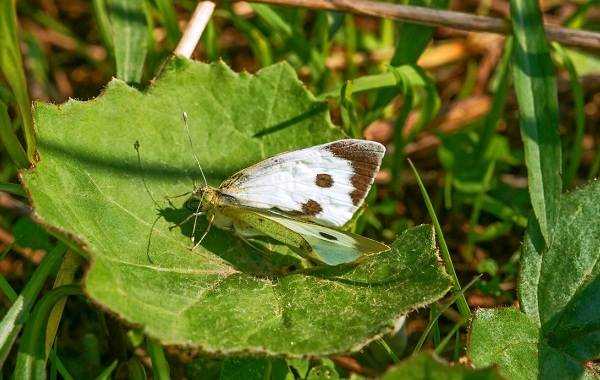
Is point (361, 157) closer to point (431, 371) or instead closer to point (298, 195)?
point (298, 195)

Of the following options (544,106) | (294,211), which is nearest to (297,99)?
(294,211)

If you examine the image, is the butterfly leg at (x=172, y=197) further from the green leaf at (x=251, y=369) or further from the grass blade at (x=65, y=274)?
the green leaf at (x=251, y=369)

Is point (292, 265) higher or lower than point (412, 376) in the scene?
lower

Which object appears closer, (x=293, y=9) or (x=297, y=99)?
(x=297, y=99)

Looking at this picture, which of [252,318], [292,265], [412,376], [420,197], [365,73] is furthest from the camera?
[365,73]

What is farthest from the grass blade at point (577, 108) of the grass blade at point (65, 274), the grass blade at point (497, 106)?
the grass blade at point (65, 274)

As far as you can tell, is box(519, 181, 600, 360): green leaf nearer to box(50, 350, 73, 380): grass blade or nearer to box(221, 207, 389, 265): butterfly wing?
box(221, 207, 389, 265): butterfly wing

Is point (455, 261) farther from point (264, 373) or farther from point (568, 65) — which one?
point (264, 373)
